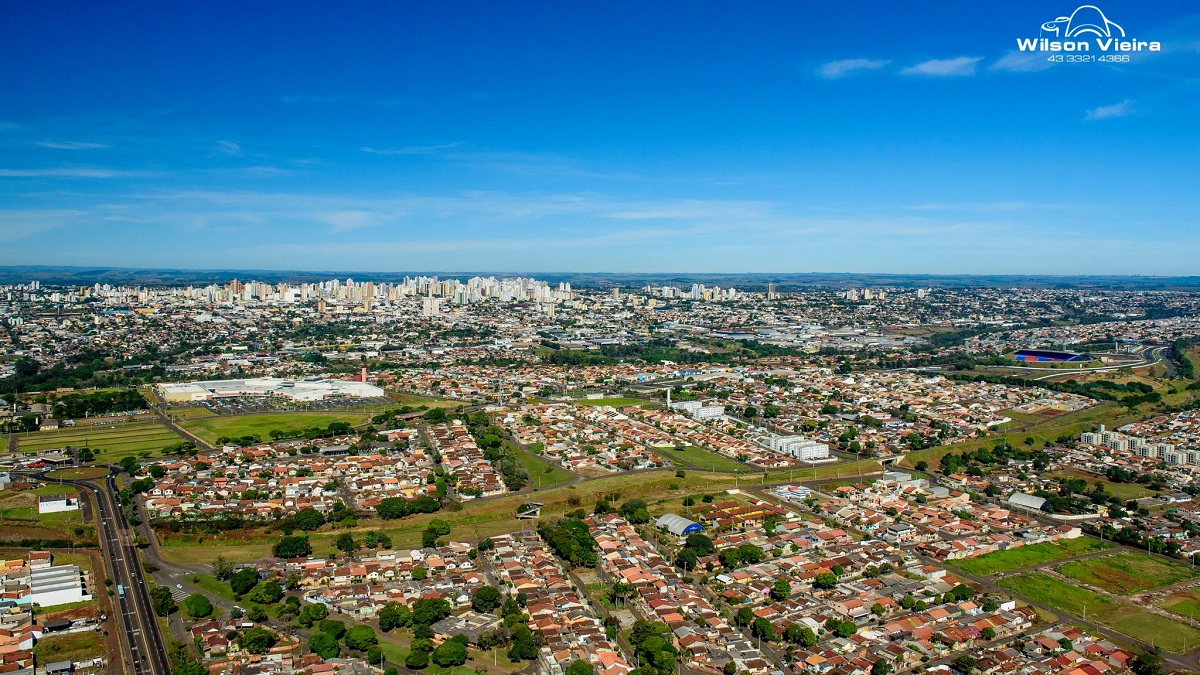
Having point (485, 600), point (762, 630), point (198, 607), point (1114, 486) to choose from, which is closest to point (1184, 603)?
point (762, 630)

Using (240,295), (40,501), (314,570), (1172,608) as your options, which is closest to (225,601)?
(314,570)

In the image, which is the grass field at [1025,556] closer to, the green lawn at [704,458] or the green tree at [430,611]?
the green lawn at [704,458]

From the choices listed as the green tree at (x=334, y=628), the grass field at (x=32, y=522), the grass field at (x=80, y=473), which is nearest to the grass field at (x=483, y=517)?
the grass field at (x=32, y=522)

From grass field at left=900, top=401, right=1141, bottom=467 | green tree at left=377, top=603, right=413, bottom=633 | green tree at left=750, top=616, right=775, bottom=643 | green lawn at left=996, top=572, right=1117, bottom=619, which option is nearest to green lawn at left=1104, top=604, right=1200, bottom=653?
green lawn at left=996, top=572, right=1117, bottom=619

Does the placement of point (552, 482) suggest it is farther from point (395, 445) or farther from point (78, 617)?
point (78, 617)

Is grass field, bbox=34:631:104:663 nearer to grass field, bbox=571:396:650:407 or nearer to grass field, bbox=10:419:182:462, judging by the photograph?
grass field, bbox=10:419:182:462

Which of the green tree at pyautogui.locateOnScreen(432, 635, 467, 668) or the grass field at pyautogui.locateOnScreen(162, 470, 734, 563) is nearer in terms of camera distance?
the green tree at pyautogui.locateOnScreen(432, 635, 467, 668)
